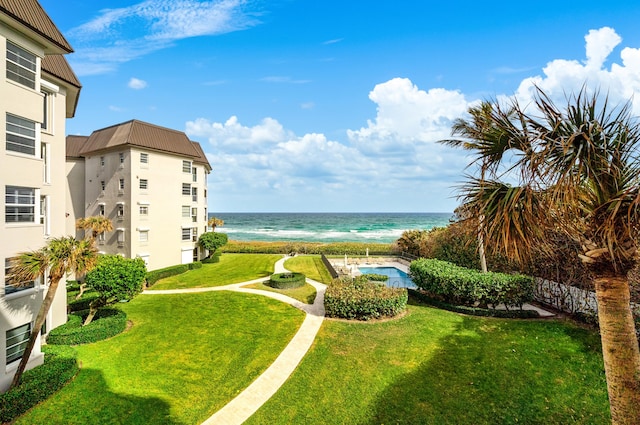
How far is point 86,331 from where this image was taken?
1448 centimetres

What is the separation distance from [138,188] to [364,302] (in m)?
24.3

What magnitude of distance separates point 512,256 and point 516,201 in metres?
0.97

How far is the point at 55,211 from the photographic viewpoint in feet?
46.2

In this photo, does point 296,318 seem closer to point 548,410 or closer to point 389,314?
point 389,314

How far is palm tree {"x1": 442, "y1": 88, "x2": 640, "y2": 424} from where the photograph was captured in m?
4.11

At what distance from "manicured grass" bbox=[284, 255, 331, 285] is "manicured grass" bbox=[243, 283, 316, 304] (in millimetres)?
2687

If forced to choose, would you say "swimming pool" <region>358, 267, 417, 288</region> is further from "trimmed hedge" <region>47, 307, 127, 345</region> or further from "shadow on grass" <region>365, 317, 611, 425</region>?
"trimmed hedge" <region>47, 307, 127, 345</region>

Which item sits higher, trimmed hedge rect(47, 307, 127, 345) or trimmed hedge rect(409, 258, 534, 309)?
trimmed hedge rect(409, 258, 534, 309)

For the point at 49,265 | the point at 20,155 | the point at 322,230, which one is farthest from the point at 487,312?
the point at 322,230

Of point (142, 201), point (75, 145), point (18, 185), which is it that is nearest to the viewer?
point (18, 185)

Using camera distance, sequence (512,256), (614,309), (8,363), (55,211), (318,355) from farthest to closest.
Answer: (55,211) < (318,355) < (8,363) < (512,256) < (614,309)

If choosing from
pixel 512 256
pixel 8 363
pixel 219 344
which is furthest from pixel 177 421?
pixel 512 256

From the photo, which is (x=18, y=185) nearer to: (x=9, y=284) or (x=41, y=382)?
(x=9, y=284)

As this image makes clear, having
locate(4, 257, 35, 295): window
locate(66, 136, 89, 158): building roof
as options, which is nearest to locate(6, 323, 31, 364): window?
locate(4, 257, 35, 295): window
